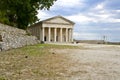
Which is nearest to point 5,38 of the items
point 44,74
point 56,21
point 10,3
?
point 44,74

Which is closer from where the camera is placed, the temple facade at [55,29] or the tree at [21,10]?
the tree at [21,10]

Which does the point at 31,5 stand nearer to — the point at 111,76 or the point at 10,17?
the point at 10,17

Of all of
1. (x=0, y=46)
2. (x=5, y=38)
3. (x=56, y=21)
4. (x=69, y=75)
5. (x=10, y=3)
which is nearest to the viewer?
(x=69, y=75)

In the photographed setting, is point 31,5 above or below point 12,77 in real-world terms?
above

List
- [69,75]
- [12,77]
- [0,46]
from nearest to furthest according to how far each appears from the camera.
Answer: [12,77] → [69,75] → [0,46]

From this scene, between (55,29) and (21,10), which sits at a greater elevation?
(21,10)

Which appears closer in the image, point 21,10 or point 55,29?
point 21,10

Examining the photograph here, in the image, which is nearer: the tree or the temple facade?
the tree

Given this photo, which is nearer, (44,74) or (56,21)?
(44,74)

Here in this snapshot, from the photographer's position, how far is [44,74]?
939cm

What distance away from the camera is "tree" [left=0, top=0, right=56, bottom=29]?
45.1 m

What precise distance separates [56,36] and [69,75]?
318 feet

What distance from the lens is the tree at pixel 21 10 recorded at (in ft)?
148

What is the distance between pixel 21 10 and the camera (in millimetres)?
46875
